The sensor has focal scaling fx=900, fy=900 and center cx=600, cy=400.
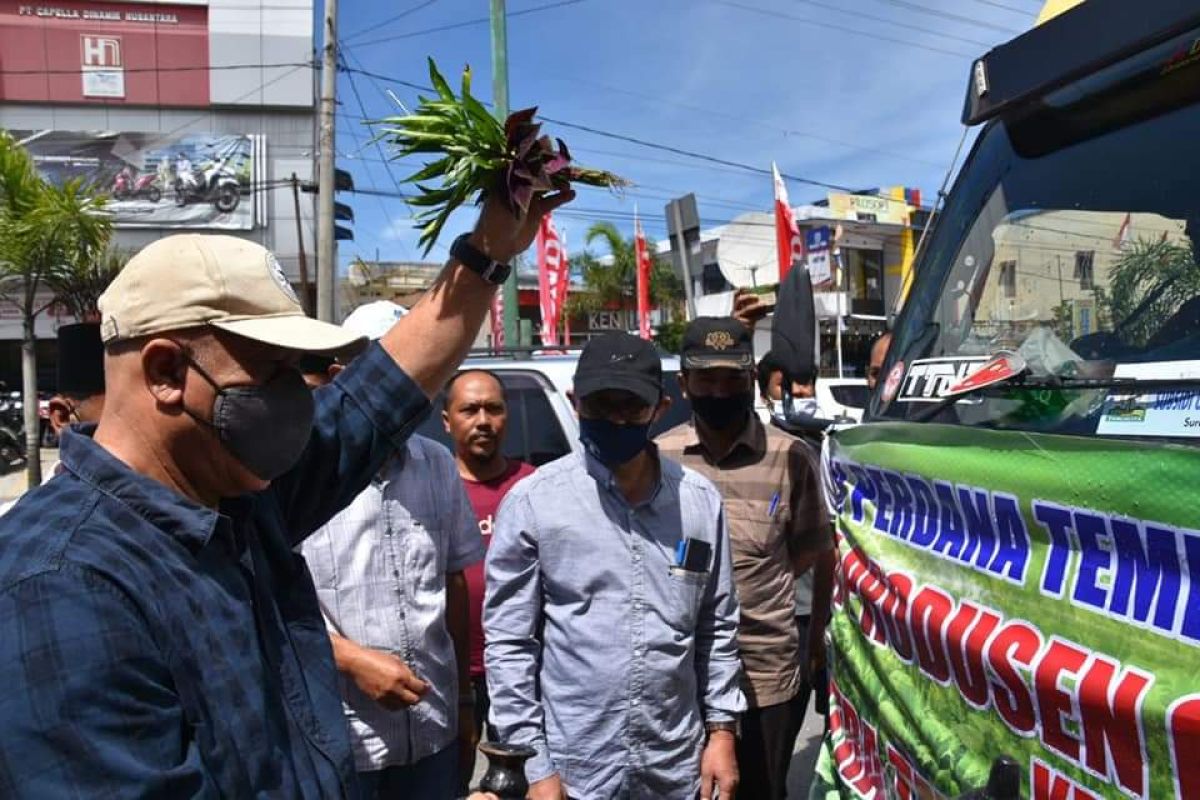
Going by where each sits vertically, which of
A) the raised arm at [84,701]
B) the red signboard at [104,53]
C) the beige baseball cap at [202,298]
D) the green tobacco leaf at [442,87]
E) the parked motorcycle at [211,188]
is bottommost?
the raised arm at [84,701]

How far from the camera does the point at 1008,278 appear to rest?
7.22 feet

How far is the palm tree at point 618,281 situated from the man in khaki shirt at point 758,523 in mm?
29961

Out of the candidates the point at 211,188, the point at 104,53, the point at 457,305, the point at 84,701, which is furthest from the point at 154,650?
the point at 104,53

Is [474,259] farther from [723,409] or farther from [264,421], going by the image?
[723,409]

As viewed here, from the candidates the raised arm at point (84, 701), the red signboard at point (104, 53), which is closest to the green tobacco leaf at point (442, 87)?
the raised arm at point (84, 701)

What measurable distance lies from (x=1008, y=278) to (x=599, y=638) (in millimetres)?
1371

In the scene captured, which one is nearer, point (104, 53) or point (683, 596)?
point (683, 596)

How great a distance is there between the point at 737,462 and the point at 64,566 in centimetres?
230

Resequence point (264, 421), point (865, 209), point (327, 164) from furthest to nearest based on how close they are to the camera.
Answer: point (865, 209) → point (327, 164) → point (264, 421)

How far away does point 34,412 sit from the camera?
1342 centimetres

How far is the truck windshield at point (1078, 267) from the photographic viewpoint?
5.44 feet

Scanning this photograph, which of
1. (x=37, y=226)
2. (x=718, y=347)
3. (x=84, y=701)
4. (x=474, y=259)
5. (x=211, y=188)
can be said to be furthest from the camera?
(x=211, y=188)

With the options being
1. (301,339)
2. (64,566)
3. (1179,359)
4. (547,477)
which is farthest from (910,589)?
(64,566)

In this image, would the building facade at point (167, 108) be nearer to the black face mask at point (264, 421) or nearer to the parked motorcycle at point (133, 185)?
the parked motorcycle at point (133, 185)
